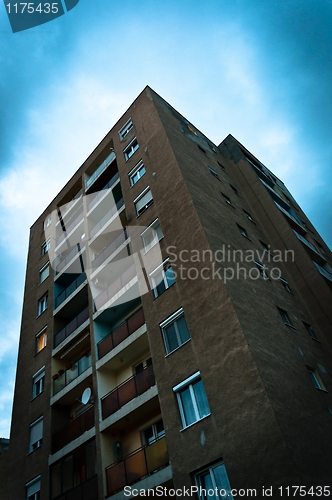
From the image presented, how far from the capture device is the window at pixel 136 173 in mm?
21328

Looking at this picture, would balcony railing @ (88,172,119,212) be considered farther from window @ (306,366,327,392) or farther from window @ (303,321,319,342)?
window @ (306,366,327,392)

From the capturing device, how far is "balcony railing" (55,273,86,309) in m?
20.9

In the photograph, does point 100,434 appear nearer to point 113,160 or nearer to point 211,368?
point 211,368

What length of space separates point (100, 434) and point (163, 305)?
5.21m

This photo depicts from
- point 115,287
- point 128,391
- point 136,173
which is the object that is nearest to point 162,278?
point 115,287

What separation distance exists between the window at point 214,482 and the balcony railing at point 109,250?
11.2m

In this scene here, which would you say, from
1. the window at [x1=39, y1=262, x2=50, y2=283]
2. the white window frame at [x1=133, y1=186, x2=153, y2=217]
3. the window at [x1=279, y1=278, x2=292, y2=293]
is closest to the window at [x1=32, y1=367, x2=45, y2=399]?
the window at [x1=39, y1=262, x2=50, y2=283]

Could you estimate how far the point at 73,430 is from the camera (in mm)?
16094

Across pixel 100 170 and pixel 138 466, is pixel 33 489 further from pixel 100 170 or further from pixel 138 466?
pixel 100 170

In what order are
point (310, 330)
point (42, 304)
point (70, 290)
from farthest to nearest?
point (42, 304) < point (70, 290) < point (310, 330)

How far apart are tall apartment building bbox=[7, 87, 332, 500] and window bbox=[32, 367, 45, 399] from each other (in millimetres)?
109

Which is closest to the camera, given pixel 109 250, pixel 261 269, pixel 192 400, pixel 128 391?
pixel 192 400

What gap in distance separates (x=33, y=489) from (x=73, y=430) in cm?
315

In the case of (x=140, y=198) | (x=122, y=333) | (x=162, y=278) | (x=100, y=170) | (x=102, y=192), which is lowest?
(x=122, y=333)
